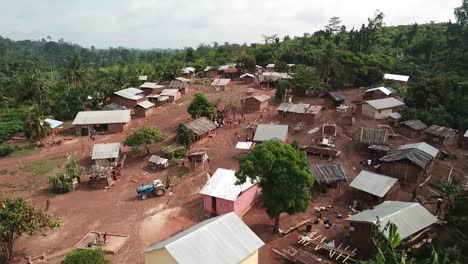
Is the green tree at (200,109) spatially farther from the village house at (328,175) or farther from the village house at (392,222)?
the village house at (392,222)

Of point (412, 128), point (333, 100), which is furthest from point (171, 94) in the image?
point (412, 128)

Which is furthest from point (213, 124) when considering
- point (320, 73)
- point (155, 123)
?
point (320, 73)

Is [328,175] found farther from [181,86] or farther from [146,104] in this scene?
[181,86]

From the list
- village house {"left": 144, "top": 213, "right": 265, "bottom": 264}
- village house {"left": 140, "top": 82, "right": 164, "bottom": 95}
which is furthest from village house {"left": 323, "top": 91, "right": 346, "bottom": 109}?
village house {"left": 144, "top": 213, "right": 265, "bottom": 264}

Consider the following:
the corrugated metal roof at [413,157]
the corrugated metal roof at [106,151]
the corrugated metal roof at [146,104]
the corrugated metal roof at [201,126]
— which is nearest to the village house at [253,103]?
the corrugated metal roof at [201,126]

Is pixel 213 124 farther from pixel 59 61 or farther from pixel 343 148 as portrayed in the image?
pixel 59 61

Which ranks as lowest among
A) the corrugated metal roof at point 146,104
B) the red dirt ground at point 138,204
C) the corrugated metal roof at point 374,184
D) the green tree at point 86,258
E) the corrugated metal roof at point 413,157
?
the red dirt ground at point 138,204
